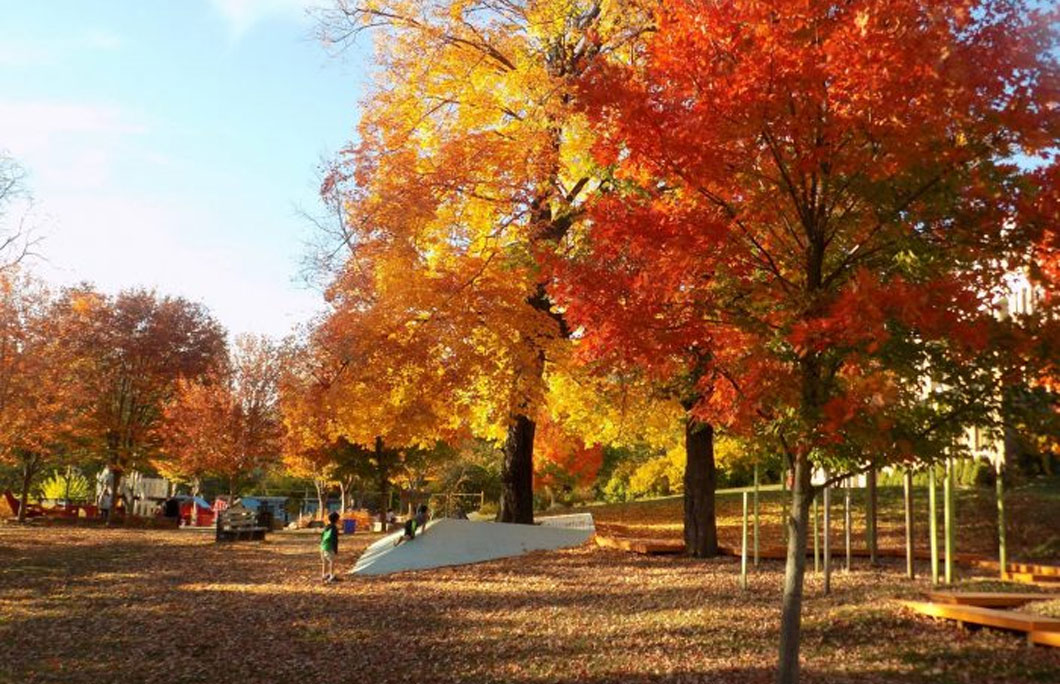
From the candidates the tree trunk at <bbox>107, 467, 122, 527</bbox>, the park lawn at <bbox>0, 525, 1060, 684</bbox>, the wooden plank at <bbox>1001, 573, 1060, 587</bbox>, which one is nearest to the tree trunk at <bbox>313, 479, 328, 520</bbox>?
the tree trunk at <bbox>107, 467, 122, 527</bbox>

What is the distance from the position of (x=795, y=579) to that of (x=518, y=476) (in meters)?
12.6

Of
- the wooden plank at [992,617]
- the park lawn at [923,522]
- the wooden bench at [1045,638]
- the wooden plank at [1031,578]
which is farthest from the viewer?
the park lawn at [923,522]

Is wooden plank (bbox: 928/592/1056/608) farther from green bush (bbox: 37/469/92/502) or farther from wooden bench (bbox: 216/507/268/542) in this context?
green bush (bbox: 37/469/92/502)

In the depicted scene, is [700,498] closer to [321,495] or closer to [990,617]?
[990,617]

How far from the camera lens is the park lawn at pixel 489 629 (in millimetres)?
8047

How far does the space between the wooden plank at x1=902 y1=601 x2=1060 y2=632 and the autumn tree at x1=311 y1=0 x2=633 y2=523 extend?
9.01 m

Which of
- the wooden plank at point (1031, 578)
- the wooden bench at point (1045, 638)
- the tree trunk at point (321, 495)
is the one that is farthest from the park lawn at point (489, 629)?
the tree trunk at point (321, 495)

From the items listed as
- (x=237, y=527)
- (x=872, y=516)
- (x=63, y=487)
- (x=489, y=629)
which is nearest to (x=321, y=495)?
(x=237, y=527)

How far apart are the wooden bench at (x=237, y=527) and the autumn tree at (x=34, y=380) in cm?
708

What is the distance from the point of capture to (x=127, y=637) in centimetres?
1052

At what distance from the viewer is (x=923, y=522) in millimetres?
19438

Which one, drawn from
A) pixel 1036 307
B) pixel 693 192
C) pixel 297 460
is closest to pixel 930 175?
pixel 1036 307

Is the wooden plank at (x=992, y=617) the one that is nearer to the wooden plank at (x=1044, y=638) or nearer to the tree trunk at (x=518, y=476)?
the wooden plank at (x=1044, y=638)

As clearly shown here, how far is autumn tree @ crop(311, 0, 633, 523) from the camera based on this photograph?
651 inches
